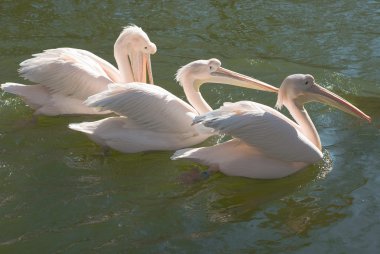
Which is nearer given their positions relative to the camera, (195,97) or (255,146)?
(255,146)

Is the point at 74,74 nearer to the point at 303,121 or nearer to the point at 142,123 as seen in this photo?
the point at 142,123

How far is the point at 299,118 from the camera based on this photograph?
5.16m

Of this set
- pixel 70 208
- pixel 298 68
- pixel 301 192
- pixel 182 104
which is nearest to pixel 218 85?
pixel 298 68

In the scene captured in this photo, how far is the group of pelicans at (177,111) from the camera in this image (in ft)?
15.6

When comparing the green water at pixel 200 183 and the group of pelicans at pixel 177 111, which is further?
the group of pelicans at pixel 177 111

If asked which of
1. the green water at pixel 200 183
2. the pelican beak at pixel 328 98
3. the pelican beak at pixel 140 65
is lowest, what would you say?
the green water at pixel 200 183

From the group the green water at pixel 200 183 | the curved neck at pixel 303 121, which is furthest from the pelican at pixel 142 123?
the curved neck at pixel 303 121

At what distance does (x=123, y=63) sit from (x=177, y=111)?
101 cm

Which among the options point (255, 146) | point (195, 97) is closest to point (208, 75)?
point (195, 97)

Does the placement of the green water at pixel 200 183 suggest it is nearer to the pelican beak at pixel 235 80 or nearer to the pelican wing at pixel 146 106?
the pelican wing at pixel 146 106

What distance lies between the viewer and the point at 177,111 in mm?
5129

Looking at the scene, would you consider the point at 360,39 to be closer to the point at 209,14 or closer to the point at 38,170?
the point at 209,14

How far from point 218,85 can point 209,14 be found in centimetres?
217

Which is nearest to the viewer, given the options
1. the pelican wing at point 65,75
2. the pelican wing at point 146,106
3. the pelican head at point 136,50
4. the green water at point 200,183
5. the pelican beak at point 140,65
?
the green water at point 200,183
